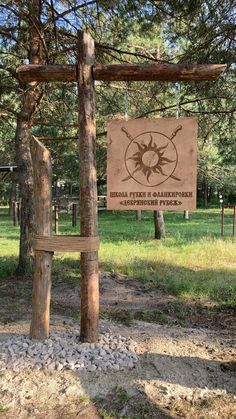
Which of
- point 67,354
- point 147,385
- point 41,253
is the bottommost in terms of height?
point 147,385

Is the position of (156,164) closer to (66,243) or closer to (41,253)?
(66,243)

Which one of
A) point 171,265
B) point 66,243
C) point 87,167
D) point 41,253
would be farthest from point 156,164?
point 171,265

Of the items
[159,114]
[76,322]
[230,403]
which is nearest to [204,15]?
[76,322]

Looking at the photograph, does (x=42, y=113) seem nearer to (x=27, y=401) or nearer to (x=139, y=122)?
(x=139, y=122)

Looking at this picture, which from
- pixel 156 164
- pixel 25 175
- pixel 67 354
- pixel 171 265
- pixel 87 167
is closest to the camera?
pixel 67 354

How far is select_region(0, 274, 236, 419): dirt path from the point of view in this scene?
3043mm

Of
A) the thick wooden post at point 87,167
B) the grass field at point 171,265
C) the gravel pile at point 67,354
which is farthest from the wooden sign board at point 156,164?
the grass field at point 171,265

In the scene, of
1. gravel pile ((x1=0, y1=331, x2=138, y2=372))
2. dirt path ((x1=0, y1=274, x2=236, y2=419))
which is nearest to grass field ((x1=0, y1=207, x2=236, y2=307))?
dirt path ((x1=0, y1=274, x2=236, y2=419))

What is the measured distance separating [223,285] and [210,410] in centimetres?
383

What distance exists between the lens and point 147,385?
3.34 meters

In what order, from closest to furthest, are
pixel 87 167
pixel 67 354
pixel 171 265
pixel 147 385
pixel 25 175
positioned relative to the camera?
pixel 147 385
pixel 67 354
pixel 87 167
pixel 25 175
pixel 171 265

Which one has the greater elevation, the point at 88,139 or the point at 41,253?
the point at 88,139

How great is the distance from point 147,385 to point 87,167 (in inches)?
72.4

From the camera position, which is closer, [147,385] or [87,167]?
[147,385]
